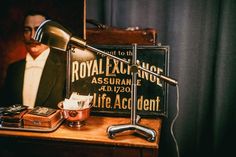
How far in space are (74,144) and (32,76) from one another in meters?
0.63

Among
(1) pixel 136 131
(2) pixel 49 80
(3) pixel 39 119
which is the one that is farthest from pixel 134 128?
(2) pixel 49 80

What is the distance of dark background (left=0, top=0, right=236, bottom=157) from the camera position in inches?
79.0

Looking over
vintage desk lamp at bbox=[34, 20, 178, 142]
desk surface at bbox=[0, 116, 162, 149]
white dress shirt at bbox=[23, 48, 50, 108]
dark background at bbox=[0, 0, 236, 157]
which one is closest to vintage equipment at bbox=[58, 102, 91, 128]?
desk surface at bbox=[0, 116, 162, 149]

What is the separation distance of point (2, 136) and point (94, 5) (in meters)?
1.11

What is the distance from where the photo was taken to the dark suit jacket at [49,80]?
199cm

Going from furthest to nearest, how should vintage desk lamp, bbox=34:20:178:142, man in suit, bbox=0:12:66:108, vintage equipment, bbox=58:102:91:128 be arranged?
man in suit, bbox=0:12:66:108 → vintage equipment, bbox=58:102:91:128 → vintage desk lamp, bbox=34:20:178:142

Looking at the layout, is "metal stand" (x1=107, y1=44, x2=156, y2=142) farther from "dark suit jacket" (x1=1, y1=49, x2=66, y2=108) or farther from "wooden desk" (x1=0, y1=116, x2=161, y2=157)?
"dark suit jacket" (x1=1, y1=49, x2=66, y2=108)

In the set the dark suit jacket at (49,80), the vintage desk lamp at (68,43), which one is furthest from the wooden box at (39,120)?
the vintage desk lamp at (68,43)

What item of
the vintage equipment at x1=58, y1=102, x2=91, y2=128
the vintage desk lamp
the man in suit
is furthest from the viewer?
the man in suit

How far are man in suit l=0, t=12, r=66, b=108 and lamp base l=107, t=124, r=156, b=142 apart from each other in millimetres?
527

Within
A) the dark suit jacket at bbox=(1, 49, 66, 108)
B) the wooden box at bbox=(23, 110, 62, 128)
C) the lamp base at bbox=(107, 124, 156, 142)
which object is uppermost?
the dark suit jacket at bbox=(1, 49, 66, 108)

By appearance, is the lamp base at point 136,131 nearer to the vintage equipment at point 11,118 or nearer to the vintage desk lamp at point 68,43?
the vintage desk lamp at point 68,43

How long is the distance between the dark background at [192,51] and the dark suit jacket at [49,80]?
0.10 meters

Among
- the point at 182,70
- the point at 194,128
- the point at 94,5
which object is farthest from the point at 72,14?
the point at 194,128
